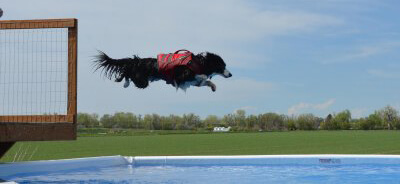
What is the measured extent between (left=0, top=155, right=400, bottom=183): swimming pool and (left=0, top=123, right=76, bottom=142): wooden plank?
2470 millimetres

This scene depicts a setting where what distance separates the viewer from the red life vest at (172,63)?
7945mm

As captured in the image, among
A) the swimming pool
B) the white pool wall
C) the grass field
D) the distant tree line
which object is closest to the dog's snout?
the swimming pool

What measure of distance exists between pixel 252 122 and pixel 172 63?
66.6 meters

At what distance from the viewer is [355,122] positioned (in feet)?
261

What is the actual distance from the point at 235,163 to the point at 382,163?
3.51 meters

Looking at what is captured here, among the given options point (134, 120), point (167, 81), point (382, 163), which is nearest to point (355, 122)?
point (134, 120)

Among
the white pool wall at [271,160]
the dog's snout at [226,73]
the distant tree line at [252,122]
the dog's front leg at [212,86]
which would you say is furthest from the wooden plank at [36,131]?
the distant tree line at [252,122]

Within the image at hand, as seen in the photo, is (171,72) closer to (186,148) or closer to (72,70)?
(72,70)

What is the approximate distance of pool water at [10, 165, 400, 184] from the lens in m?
10.2

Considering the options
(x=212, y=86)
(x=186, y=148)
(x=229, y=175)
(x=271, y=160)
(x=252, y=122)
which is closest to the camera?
(x=212, y=86)

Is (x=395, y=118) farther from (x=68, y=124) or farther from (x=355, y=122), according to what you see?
(x=68, y=124)

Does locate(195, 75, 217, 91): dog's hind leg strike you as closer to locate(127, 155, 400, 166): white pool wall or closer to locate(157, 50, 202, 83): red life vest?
→ locate(157, 50, 202, 83): red life vest

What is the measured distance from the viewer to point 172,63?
7914 mm

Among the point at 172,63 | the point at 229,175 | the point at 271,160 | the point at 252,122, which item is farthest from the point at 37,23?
the point at 252,122
